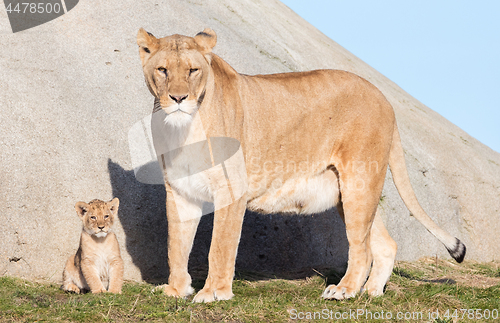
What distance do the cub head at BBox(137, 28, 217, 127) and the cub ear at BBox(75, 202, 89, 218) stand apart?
1.27 metres

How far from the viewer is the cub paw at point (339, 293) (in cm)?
503

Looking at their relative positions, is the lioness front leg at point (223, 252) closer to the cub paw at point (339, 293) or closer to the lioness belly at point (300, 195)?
the lioness belly at point (300, 195)

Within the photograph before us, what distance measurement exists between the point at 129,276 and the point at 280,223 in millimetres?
2114

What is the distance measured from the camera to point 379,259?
224 inches

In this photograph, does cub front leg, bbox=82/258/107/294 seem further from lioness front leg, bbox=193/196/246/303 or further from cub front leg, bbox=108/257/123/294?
lioness front leg, bbox=193/196/246/303

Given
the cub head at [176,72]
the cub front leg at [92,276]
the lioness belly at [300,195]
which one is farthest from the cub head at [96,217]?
the lioness belly at [300,195]

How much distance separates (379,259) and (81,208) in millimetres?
2952

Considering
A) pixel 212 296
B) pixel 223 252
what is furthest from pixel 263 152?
pixel 212 296

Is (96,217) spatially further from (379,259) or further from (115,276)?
(379,259)

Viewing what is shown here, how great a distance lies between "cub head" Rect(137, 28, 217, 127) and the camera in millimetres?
4398

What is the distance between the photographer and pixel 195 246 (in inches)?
259

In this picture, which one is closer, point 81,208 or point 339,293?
point 339,293

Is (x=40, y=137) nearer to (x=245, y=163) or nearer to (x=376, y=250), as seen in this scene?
(x=245, y=163)

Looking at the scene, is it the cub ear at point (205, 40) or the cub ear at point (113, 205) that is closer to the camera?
the cub ear at point (205, 40)
